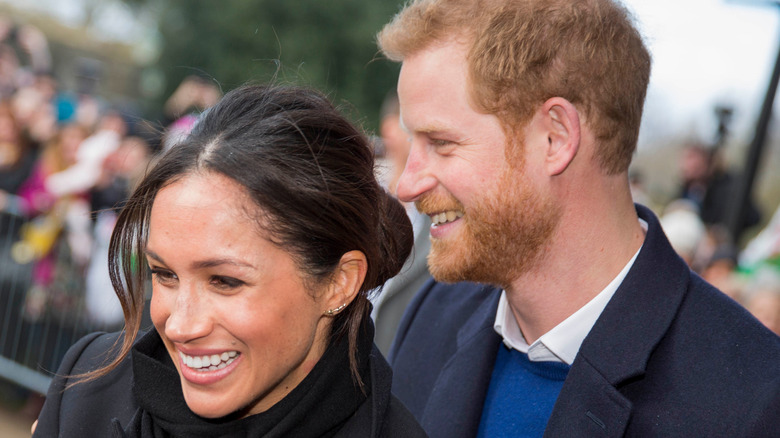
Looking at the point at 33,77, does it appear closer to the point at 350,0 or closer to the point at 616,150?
the point at 616,150

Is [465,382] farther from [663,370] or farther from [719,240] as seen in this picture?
[719,240]

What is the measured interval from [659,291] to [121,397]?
5.43ft

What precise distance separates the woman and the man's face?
0.86ft

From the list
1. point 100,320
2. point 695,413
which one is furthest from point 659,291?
point 100,320

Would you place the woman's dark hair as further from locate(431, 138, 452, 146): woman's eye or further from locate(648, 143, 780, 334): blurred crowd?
locate(648, 143, 780, 334): blurred crowd

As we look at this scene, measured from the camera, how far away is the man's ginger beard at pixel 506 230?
8.50 feet

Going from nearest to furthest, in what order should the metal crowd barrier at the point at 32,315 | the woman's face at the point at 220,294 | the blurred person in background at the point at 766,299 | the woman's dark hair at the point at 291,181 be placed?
1. the woman's face at the point at 220,294
2. the woman's dark hair at the point at 291,181
3. the blurred person in background at the point at 766,299
4. the metal crowd barrier at the point at 32,315

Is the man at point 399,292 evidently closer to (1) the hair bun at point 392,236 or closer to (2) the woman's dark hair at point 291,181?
(1) the hair bun at point 392,236

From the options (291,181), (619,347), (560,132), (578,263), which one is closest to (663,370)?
(619,347)

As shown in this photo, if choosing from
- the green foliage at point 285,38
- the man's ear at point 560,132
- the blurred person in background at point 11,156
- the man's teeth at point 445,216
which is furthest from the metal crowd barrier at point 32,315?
the green foliage at point 285,38

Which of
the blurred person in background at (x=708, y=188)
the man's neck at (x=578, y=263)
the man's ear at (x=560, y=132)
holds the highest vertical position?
the man's ear at (x=560, y=132)

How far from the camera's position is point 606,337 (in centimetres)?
Answer: 244

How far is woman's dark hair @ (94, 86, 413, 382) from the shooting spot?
2.18m

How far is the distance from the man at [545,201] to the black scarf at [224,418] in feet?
1.90
